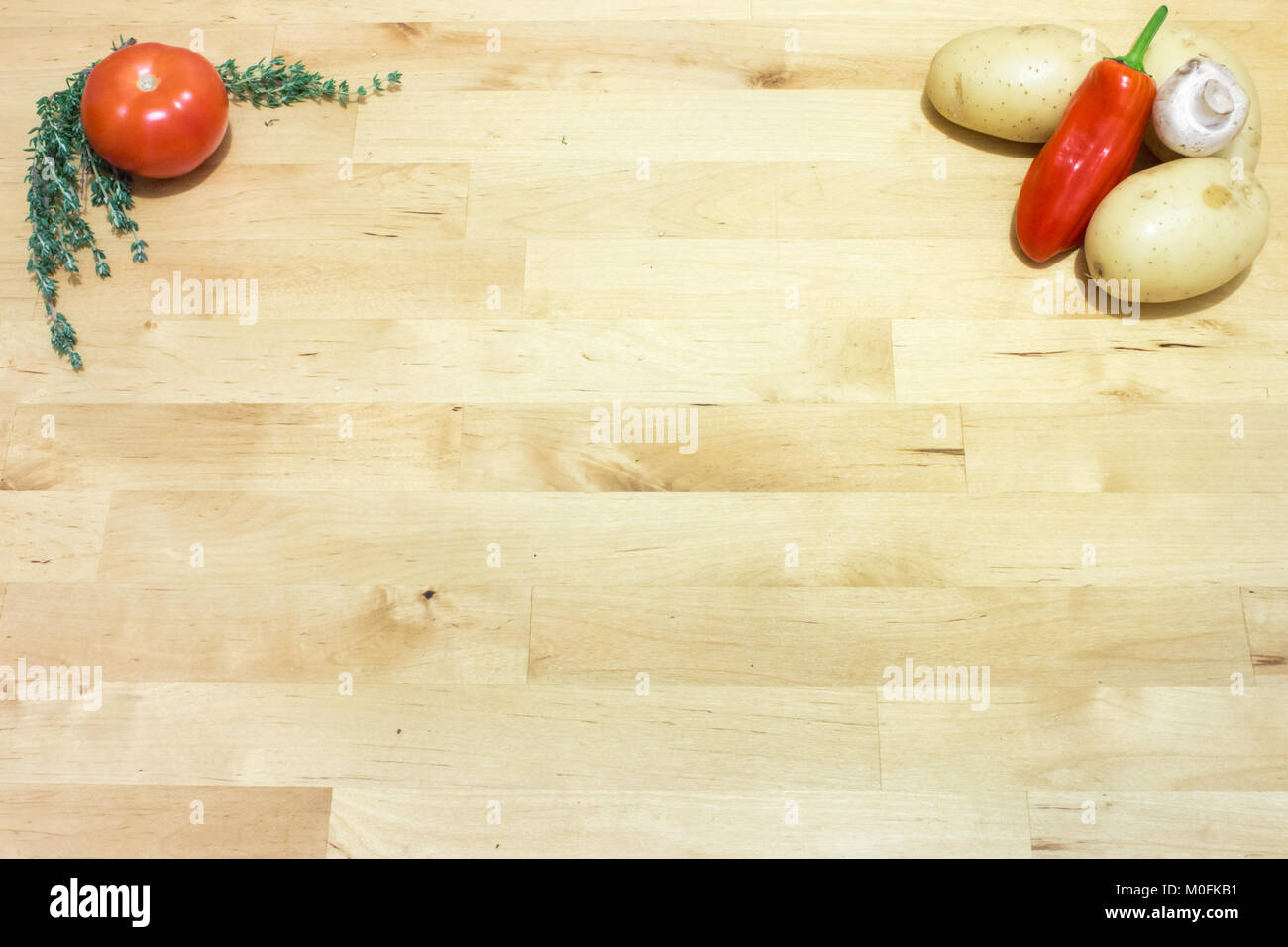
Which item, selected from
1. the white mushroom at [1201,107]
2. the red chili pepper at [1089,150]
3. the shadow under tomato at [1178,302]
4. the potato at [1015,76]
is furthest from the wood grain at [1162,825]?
the potato at [1015,76]

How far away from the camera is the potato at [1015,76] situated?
1836mm

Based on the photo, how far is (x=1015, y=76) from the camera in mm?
1851

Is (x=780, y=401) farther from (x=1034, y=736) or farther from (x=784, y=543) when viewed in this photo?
(x=1034, y=736)

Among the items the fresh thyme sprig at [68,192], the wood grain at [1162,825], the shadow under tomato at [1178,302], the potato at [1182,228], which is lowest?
the wood grain at [1162,825]

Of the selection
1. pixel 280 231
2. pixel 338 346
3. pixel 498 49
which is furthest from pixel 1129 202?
pixel 280 231

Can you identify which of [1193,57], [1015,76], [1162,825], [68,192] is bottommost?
[1162,825]

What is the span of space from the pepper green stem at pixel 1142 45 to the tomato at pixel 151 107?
1721 millimetres

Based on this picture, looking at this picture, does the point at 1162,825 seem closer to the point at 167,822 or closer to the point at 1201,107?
the point at 1201,107

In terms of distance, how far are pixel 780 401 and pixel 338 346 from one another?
84 centimetres

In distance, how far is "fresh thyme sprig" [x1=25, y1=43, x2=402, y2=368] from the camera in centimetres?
187

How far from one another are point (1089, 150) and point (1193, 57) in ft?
0.94

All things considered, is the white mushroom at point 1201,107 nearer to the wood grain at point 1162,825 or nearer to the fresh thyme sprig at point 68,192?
the wood grain at point 1162,825

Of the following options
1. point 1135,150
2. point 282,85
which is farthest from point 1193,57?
point 282,85

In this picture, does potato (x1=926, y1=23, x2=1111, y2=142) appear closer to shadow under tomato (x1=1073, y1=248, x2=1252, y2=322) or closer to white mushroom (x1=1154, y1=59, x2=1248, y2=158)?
white mushroom (x1=1154, y1=59, x2=1248, y2=158)
